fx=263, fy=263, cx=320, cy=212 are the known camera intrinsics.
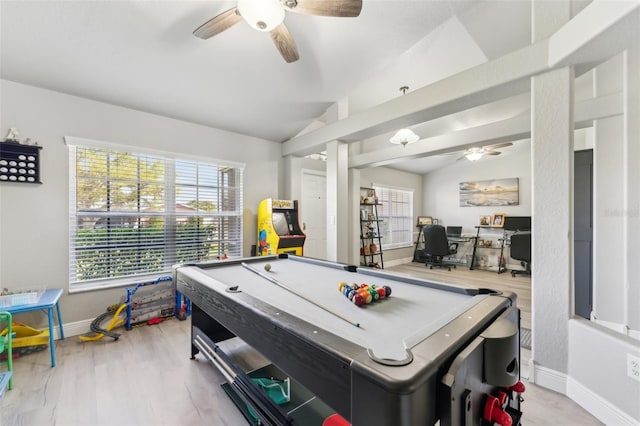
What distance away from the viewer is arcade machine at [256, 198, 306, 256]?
3.64 meters

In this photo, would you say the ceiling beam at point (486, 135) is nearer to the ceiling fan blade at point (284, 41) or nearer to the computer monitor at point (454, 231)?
the ceiling fan blade at point (284, 41)

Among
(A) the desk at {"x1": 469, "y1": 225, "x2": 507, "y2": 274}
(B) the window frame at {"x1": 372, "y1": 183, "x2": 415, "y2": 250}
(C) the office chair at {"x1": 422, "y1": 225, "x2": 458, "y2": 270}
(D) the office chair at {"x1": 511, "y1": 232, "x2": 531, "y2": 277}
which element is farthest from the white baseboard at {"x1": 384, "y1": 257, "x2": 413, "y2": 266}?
(D) the office chair at {"x1": 511, "y1": 232, "x2": 531, "y2": 277}

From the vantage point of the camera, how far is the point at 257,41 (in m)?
2.49

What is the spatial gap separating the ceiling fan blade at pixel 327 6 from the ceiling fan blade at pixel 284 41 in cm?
20

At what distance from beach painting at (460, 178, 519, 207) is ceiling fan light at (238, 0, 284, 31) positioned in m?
6.63

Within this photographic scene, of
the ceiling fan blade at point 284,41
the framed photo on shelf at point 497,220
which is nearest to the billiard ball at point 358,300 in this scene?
the ceiling fan blade at point 284,41

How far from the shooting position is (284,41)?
2059mm

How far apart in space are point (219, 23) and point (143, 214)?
238 centimetres

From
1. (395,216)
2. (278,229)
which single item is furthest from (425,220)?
(278,229)

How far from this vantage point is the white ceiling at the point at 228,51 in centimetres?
208

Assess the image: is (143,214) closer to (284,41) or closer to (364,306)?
(284,41)

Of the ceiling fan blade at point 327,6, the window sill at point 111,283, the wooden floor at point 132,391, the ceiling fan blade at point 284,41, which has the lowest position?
the wooden floor at point 132,391

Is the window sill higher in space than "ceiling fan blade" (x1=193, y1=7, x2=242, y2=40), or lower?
lower

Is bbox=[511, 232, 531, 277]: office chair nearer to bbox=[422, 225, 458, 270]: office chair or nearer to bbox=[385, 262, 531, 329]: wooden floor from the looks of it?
bbox=[385, 262, 531, 329]: wooden floor
